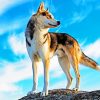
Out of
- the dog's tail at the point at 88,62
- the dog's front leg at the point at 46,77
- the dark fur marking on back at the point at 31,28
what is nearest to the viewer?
the dog's front leg at the point at 46,77

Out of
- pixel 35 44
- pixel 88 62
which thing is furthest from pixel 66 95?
pixel 88 62

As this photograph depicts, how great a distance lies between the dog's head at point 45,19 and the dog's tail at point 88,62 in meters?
3.22

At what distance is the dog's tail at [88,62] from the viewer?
23.5 m

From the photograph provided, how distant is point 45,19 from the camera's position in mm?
20953

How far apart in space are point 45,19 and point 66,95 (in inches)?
123

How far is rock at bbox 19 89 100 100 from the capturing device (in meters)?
18.9

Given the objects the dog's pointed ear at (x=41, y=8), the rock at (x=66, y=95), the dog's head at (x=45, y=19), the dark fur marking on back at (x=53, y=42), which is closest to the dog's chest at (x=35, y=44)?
the dog's head at (x=45, y=19)

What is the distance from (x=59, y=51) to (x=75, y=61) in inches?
34.5

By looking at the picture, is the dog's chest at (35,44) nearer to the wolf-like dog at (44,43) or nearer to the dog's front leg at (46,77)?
the wolf-like dog at (44,43)

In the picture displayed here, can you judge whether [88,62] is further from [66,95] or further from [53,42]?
[66,95]

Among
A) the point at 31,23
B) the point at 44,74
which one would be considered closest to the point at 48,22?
the point at 31,23

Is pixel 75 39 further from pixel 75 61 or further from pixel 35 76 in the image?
pixel 35 76

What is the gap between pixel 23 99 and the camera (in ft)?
69.7

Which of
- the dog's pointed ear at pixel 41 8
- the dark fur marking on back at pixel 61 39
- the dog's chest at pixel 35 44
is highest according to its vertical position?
the dog's pointed ear at pixel 41 8
